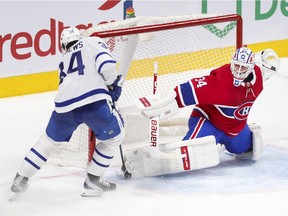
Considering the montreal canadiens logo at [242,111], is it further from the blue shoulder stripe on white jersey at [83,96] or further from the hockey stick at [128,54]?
the blue shoulder stripe on white jersey at [83,96]

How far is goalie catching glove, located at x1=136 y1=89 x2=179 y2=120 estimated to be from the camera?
5.26 meters

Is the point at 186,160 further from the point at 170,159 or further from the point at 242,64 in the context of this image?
the point at 242,64

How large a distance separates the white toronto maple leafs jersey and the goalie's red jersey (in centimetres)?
63

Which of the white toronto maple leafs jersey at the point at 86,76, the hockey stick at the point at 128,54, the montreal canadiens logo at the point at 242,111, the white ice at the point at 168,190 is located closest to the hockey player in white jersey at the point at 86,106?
the white toronto maple leafs jersey at the point at 86,76

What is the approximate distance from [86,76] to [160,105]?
553 millimetres

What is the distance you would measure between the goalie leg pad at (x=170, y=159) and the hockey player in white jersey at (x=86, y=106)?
306 mm

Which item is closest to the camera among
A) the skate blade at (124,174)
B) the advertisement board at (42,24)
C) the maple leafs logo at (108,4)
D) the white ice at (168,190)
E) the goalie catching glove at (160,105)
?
the white ice at (168,190)

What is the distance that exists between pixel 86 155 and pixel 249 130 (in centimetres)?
94

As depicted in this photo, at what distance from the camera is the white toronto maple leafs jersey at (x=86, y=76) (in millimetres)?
4891

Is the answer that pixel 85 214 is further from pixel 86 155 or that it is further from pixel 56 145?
pixel 86 155

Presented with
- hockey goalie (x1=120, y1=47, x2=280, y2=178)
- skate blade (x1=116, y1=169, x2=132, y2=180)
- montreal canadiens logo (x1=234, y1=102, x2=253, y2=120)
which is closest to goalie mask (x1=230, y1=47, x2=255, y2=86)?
hockey goalie (x1=120, y1=47, x2=280, y2=178)

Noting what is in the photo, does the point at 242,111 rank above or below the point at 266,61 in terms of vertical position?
below

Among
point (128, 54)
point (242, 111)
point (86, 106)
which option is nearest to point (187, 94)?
point (242, 111)

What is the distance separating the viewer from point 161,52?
6578mm
